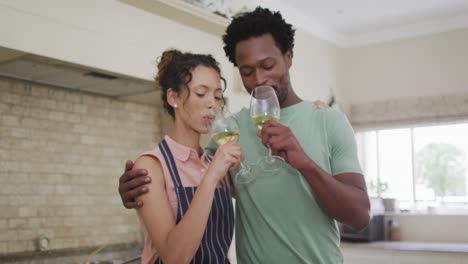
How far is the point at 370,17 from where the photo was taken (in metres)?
5.58

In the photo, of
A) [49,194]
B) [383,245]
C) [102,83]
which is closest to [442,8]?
[383,245]

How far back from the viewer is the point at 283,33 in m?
1.58

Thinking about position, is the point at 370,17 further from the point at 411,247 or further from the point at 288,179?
the point at 288,179

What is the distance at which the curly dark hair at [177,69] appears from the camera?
1.42 meters

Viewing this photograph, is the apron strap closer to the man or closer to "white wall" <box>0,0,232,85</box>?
the man

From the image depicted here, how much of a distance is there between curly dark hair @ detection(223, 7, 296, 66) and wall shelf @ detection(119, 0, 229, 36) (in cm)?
166

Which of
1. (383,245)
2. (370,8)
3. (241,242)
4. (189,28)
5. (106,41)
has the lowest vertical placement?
(383,245)

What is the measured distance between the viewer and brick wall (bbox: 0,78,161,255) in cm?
307

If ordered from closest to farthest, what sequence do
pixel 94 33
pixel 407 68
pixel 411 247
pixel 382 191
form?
pixel 94 33 < pixel 411 247 < pixel 407 68 < pixel 382 191

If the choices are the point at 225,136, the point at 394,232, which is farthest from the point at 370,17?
the point at 225,136

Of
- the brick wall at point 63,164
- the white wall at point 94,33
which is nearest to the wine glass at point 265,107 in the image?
the white wall at point 94,33

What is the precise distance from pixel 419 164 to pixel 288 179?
15.8 ft

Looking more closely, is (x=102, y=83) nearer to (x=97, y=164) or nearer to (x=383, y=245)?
(x=97, y=164)

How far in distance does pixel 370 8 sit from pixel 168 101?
4325 mm
